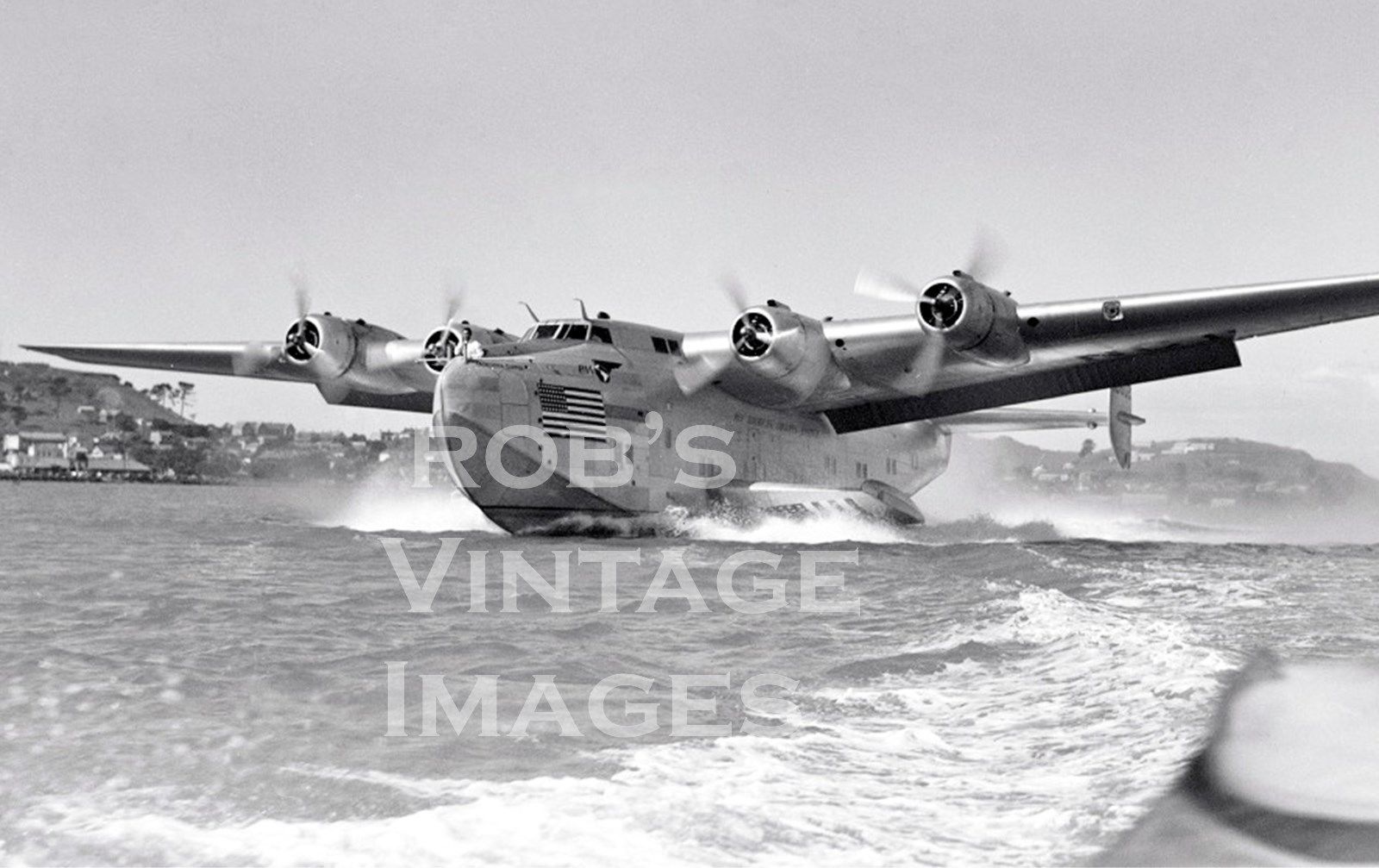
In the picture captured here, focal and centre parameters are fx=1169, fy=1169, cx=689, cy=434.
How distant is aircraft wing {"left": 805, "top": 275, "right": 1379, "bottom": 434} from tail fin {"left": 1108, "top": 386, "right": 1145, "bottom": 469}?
105 inches

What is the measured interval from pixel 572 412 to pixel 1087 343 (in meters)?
8.43

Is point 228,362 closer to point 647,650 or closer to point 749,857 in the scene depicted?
point 647,650

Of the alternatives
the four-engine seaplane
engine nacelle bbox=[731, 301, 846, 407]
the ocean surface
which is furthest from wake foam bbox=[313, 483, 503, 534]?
the ocean surface

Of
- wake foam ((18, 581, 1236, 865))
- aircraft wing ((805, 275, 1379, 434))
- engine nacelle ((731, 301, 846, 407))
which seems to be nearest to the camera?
wake foam ((18, 581, 1236, 865))

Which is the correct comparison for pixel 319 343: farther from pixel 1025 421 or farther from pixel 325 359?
pixel 1025 421

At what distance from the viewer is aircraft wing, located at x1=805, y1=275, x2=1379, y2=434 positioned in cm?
1652

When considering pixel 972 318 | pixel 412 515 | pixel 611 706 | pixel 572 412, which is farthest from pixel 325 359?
pixel 611 706

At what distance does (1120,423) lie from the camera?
24453 millimetres

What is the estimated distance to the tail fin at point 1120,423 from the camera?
958 inches

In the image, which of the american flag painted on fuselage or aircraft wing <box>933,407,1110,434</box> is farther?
aircraft wing <box>933,407,1110,434</box>

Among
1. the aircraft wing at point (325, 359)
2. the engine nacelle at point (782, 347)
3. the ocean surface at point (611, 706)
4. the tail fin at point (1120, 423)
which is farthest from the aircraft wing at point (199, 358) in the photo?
the tail fin at point (1120, 423)

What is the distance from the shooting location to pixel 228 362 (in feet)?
87.3

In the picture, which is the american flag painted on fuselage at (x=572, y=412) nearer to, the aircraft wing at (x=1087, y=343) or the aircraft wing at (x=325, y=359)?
the aircraft wing at (x=1087, y=343)

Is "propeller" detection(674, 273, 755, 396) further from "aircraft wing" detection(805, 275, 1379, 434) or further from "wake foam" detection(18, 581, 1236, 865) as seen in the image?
"wake foam" detection(18, 581, 1236, 865)
